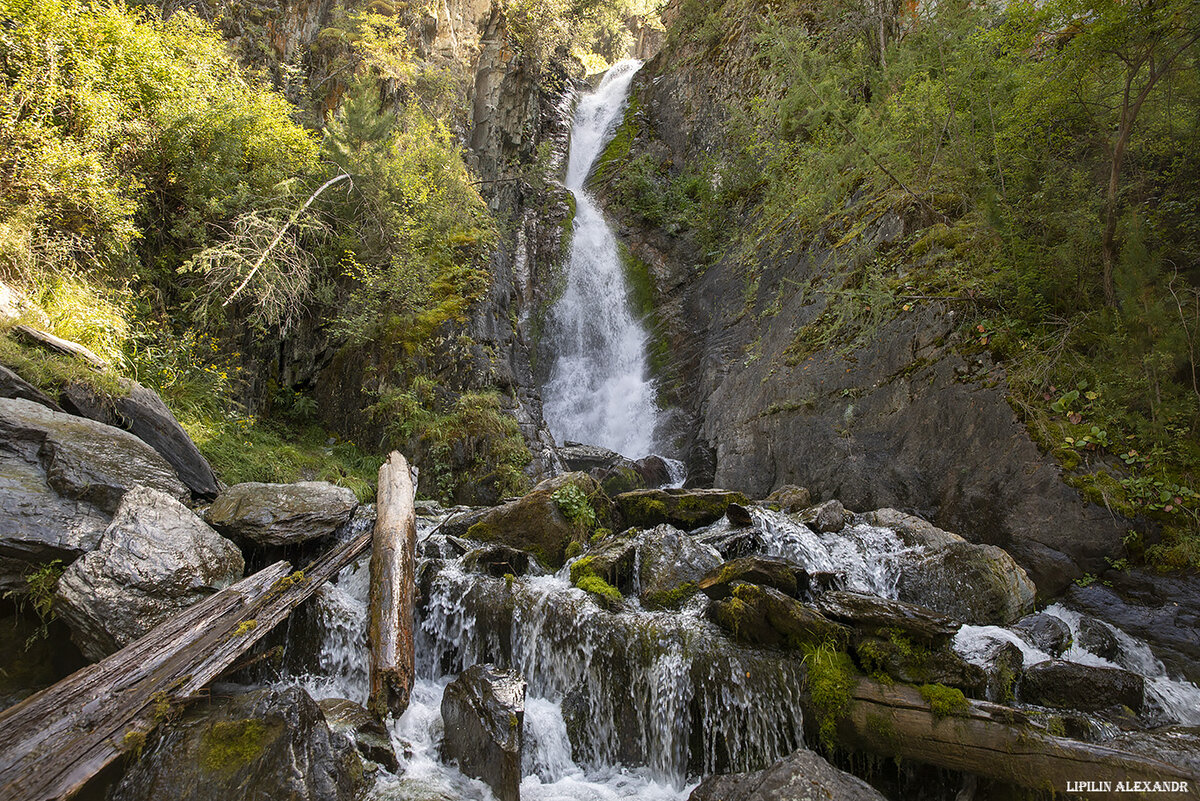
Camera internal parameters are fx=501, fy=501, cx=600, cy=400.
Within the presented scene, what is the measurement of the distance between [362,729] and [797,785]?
325cm

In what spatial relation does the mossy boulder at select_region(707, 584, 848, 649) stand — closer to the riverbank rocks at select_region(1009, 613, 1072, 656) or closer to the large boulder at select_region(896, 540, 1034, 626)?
the large boulder at select_region(896, 540, 1034, 626)

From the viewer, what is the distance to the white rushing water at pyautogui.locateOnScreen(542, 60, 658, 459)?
13.9 meters

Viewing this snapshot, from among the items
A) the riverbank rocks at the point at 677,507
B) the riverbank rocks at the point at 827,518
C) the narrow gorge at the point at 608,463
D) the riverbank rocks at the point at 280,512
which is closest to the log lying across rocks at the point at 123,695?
the narrow gorge at the point at 608,463

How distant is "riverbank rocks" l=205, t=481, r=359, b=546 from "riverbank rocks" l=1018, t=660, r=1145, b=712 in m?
7.12

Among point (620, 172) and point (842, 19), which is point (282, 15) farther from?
point (842, 19)

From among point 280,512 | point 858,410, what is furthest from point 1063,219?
point 280,512

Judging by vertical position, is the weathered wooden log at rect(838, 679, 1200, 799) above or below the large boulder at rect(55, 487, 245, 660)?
below

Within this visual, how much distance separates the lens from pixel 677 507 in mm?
7383

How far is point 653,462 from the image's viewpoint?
11523 millimetres

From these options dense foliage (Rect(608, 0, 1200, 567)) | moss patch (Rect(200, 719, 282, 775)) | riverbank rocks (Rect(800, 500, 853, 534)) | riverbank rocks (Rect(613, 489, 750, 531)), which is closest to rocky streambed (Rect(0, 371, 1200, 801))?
moss patch (Rect(200, 719, 282, 775))

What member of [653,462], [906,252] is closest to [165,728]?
[653,462]

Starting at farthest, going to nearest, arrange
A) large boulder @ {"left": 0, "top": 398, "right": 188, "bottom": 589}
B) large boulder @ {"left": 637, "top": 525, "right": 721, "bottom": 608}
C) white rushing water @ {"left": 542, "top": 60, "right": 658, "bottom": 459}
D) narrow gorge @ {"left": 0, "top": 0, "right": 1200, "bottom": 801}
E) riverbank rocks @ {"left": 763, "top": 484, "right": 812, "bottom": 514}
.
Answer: white rushing water @ {"left": 542, "top": 60, "right": 658, "bottom": 459} → riverbank rocks @ {"left": 763, "top": 484, "right": 812, "bottom": 514} → large boulder @ {"left": 637, "top": 525, "right": 721, "bottom": 608} → large boulder @ {"left": 0, "top": 398, "right": 188, "bottom": 589} → narrow gorge @ {"left": 0, "top": 0, "right": 1200, "bottom": 801}

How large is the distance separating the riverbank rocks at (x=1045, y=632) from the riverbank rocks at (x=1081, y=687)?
2.01 ft

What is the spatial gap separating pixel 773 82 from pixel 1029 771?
16585 mm
